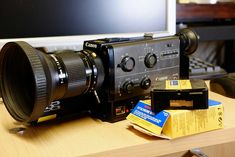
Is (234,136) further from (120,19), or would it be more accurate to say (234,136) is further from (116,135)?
(120,19)

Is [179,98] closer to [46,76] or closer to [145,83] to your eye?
[145,83]

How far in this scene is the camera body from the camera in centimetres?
58

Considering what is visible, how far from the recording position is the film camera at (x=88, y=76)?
0.53 m

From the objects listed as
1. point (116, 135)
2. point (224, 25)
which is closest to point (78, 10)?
point (116, 135)

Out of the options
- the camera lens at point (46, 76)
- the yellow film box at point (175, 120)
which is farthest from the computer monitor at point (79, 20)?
the yellow film box at point (175, 120)

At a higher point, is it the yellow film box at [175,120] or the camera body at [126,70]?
the camera body at [126,70]

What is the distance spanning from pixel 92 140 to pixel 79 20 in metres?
0.34

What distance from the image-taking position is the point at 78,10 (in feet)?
2.52

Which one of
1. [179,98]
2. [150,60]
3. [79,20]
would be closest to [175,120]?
[179,98]

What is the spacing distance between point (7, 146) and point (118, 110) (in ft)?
0.65

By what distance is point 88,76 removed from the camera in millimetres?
570

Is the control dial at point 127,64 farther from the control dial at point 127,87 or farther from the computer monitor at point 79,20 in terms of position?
the computer monitor at point 79,20

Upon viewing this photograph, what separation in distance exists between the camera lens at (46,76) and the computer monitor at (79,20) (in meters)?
0.15

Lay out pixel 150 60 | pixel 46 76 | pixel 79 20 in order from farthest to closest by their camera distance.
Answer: pixel 79 20 → pixel 150 60 → pixel 46 76
